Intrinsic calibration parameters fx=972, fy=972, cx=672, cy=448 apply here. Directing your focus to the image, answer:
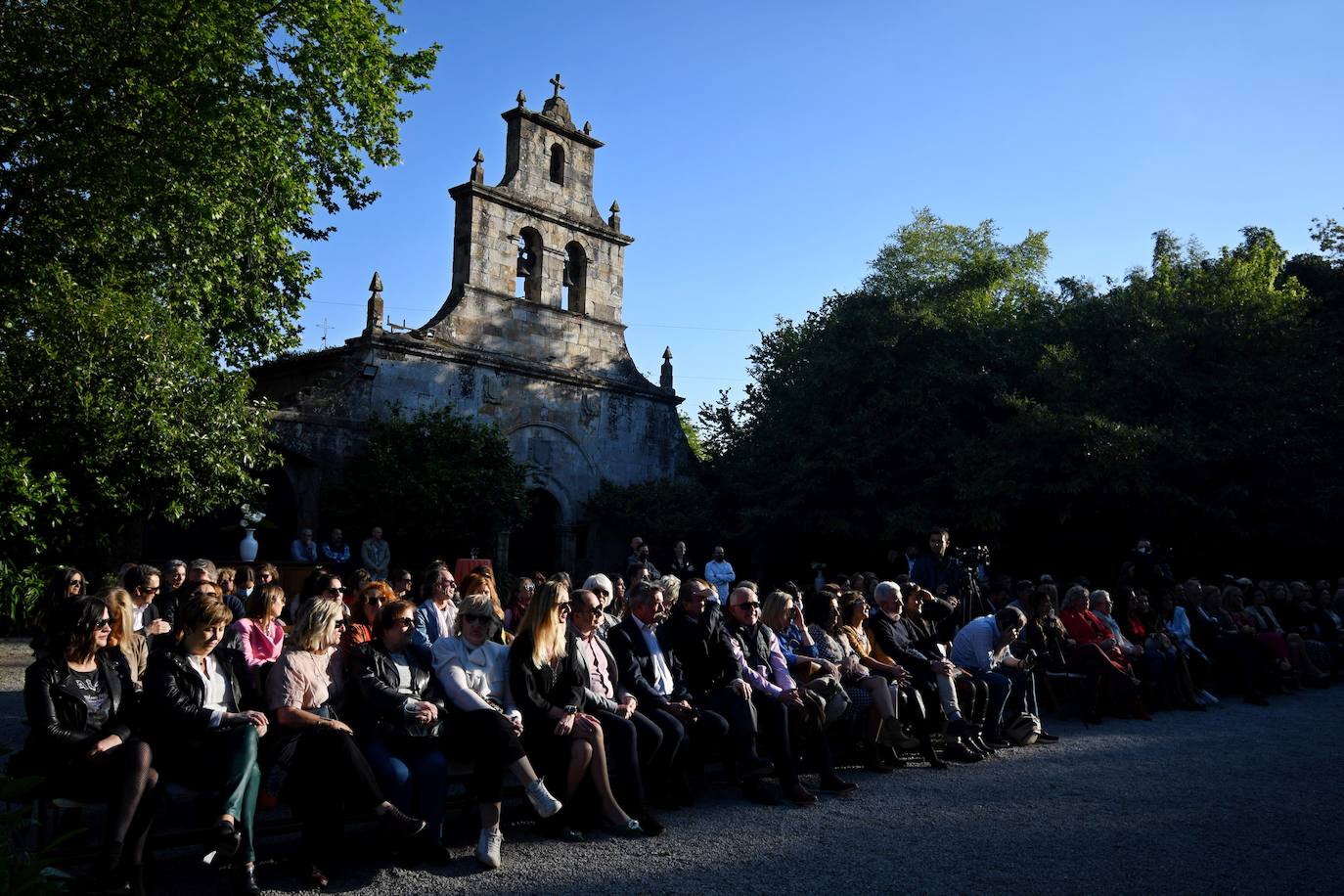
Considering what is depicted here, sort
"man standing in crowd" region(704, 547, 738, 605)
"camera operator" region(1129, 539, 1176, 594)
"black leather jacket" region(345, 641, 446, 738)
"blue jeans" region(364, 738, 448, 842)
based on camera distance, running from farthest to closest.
A: "man standing in crowd" region(704, 547, 738, 605), "camera operator" region(1129, 539, 1176, 594), "black leather jacket" region(345, 641, 446, 738), "blue jeans" region(364, 738, 448, 842)

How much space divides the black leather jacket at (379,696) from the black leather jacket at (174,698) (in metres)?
0.79

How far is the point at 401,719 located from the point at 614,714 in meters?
1.49

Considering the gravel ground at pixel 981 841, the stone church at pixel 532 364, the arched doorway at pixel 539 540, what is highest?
the stone church at pixel 532 364

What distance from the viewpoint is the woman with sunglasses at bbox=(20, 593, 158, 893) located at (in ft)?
14.8

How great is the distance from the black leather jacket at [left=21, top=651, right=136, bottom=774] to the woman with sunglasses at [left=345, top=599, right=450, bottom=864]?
46.1 inches

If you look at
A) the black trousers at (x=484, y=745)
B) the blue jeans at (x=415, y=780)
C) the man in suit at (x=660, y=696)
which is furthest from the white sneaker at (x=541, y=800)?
the man in suit at (x=660, y=696)

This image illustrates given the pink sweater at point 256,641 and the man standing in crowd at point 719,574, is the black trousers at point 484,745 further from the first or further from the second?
the man standing in crowd at point 719,574

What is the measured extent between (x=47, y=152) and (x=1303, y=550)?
23442mm

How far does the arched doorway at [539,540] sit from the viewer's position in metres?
22.4

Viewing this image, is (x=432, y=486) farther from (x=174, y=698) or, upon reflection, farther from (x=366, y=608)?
(x=174, y=698)

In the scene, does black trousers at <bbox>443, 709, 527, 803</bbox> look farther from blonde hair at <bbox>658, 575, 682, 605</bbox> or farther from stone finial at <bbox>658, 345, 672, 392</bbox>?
stone finial at <bbox>658, 345, 672, 392</bbox>

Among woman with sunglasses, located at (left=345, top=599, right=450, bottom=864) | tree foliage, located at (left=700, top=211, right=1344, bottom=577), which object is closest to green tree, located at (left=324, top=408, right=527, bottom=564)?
tree foliage, located at (left=700, top=211, right=1344, bottom=577)

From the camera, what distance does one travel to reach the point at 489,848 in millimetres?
5184

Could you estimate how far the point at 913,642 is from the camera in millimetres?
8883
